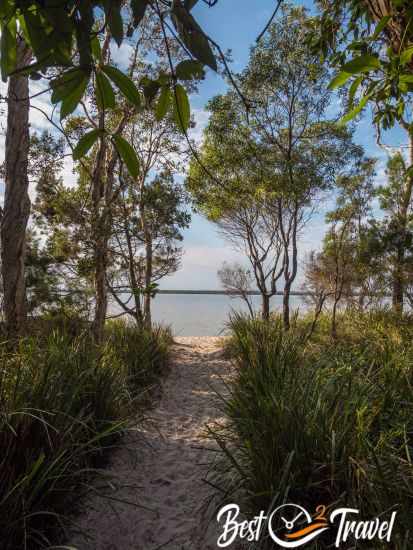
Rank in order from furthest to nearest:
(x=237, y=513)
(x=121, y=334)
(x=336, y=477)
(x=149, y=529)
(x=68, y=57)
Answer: (x=121, y=334)
(x=149, y=529)
(x=237, y=513)
(x=336, y=477)
(x=68, y=57)

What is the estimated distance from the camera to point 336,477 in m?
1.67

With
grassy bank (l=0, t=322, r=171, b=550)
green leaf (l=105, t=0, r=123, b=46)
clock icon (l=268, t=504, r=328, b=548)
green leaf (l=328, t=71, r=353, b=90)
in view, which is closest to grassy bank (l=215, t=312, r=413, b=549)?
clock icon (l=268, t=504, r=328, b=548)

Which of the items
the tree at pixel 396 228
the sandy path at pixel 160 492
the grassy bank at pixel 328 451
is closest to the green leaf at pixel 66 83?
the grassy bank at pixel 328 451

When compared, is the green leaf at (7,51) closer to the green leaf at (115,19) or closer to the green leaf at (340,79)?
the green leaf at (115,19)

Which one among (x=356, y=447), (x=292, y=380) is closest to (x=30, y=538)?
(x=356, y=447)

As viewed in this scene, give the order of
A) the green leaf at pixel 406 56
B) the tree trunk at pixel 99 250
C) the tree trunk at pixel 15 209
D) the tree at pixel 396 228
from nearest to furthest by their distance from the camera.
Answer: the green leaf at pixel 406 56
the tree trunk at pixel 15 209
the tree trunk at pixel 99 250
the tree at pixel 396 228

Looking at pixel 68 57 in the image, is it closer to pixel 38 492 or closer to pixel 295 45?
pixel 38 492

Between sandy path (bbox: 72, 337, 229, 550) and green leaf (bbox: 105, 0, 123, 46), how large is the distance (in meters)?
2.03

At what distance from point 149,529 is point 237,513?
580 mm

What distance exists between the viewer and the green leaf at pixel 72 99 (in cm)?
56

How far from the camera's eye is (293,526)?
1590 mm

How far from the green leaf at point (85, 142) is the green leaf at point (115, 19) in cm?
15

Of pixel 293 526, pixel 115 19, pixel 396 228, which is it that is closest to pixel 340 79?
pixel 115 19

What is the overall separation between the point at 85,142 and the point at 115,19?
8.1 inches
